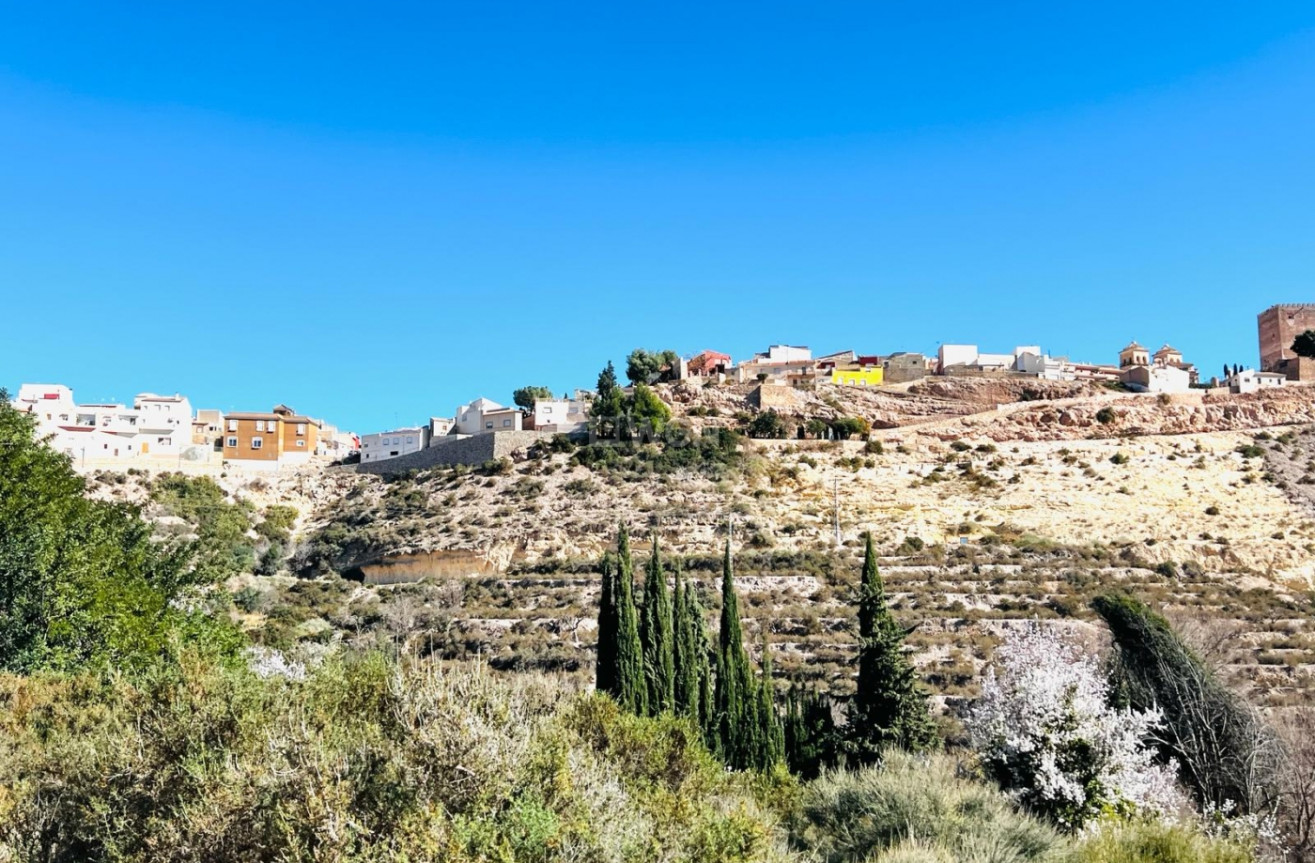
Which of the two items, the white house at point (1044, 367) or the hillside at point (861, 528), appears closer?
the hillside at point (861, 528)

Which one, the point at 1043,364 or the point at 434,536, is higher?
the point at 1043,364

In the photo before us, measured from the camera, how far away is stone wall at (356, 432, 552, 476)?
60594 millimetres

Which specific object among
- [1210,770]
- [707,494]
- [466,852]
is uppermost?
[707,494]

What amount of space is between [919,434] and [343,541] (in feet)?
106

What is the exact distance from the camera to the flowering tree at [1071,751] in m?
19.0

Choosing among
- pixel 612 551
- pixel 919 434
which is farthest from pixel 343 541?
pixel 919 434

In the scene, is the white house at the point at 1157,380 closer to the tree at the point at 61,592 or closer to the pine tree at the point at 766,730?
the pine tree at the point at 766,730

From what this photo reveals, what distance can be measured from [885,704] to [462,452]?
41141 millimetres

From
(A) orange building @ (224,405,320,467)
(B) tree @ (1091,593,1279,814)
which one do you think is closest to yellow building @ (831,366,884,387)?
(A) orange building @ (224,405,320,467)

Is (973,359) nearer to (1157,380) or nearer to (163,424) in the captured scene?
(1157,380)

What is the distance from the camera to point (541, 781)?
996 centimetres

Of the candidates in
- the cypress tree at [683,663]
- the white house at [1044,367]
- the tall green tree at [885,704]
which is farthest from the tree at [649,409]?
the tall green tree at [885,704]

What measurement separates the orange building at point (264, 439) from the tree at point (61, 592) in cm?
4508

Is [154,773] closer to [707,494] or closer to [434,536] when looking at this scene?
[434,536]
